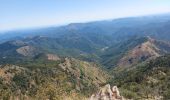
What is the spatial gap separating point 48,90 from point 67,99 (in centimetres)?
1493

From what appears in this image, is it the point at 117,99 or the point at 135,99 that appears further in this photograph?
the point at 135,99

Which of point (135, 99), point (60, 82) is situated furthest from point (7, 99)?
point (135, 99)

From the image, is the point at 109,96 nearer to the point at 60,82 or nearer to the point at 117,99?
the point at 117,99

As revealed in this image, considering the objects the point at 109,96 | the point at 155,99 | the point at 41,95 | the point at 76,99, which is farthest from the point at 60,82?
the point at 155,99

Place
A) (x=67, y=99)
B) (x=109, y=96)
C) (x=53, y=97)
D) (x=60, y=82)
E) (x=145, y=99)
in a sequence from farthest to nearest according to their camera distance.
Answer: (x=145, y=99) → (x=60, y=82) → (x=109, y=96) → (x=67, y=99) → (x=53, y=97)

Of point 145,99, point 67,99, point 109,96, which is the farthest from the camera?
point 145,99

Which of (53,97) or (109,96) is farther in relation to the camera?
(109,96)

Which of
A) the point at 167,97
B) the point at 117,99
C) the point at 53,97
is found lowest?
the point at 167,97

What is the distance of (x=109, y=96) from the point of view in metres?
162

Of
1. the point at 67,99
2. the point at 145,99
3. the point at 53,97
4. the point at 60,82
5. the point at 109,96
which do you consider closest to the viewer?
the point at 53,97

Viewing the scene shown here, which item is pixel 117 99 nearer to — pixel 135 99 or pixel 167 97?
pixel 135 99

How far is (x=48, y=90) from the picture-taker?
133250 millimetres

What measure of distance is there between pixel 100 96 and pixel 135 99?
35.9 metres

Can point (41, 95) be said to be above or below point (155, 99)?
above
